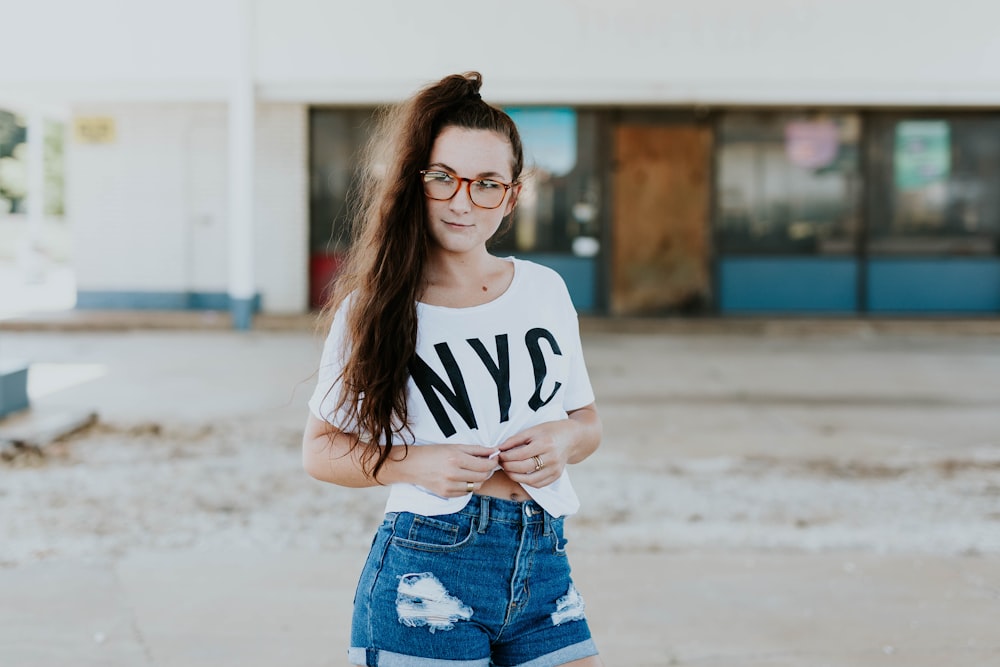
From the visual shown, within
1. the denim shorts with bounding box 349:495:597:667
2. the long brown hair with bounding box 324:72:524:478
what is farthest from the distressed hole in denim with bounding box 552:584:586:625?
the long brown hair with bounding box 324:72:524:478

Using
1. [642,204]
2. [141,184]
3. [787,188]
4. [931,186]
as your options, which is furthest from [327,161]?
[931,186]

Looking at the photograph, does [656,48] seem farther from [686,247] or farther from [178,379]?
[178,379]

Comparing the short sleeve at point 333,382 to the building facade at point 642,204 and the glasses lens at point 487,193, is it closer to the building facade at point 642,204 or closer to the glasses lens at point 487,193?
the glasses lens at point 487,193

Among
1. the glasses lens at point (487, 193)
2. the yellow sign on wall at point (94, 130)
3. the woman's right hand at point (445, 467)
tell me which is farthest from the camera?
the yellow sign on wall at point (94, 130)

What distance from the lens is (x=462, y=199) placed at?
2.03m

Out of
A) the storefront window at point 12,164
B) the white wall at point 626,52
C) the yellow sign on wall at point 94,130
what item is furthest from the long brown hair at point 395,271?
the storefront window at point 12,164

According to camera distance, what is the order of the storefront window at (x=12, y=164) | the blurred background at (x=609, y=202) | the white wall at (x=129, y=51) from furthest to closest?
the storefront window at (x=12, y=164) → the white wall at (x=129, y=51) → the blurred background at (x=609, y=202)

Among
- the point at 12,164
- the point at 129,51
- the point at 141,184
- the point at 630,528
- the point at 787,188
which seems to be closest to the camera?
the point at 630,528

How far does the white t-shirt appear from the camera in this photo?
2016 mm

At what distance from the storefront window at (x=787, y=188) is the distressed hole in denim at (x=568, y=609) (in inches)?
519

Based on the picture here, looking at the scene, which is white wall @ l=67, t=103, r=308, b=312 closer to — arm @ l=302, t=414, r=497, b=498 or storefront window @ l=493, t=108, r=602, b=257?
storefront window @ l=493, t=108, r=602, b=257

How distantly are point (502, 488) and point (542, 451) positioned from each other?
110mm

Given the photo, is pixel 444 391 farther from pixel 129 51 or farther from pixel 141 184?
pixel 141 184

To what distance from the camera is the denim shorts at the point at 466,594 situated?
1.96 metres
